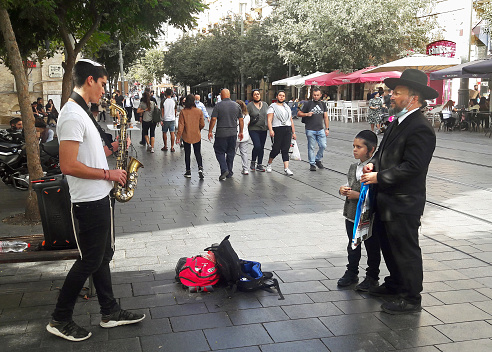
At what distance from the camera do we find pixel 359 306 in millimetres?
4414

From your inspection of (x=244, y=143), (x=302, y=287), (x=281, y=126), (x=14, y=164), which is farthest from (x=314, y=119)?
(x=302, y=287)

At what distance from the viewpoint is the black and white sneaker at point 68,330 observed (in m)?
3.75

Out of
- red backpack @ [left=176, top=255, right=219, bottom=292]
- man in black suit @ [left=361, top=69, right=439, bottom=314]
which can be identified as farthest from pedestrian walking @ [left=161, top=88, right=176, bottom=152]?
man in black suit @ [left=361, top=69, right=439, bottom=314]

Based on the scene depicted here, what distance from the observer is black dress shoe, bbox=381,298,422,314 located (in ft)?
13.9

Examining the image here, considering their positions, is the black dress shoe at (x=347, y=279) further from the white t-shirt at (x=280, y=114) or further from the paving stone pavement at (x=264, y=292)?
the white t-shirt at (x=280, y=114)

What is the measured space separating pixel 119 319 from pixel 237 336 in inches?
34.3

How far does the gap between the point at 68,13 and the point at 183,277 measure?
7353 mm

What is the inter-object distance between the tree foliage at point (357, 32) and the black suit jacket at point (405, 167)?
83.0 ft

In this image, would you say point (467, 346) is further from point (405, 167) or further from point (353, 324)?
point (405, 167)

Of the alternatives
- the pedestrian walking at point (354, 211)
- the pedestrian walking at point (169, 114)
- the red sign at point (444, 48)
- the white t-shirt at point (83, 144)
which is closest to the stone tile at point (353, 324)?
the pedestrian walking at point (354, 211)

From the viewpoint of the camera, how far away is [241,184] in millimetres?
10273

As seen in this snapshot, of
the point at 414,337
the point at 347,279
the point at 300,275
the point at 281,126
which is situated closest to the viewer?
the point at 414,337

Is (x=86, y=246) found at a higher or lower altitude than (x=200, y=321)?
higher

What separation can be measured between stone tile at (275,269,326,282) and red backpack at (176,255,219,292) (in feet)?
2.25
